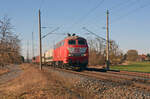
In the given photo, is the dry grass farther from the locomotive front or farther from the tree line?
the tree line

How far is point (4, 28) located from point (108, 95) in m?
20.0

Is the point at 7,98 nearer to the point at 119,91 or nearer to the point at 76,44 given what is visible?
the point at 119,91

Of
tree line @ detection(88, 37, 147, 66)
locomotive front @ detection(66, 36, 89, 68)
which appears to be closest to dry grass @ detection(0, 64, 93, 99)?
locomotive front @ detection(66, 36, 89, 68)

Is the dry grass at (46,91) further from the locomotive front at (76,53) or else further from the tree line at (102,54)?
the tree line at (102,54)

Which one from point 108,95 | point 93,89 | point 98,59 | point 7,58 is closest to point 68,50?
point 7,58

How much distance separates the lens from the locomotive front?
784 inches

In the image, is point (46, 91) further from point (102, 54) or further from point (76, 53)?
point (102, 54)

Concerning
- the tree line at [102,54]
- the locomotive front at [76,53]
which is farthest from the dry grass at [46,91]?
the tree line at [102,54]

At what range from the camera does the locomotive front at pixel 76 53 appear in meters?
19.9

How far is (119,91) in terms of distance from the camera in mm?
7219

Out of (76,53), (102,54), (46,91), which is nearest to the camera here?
(46,91)

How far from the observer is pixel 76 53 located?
20141mm

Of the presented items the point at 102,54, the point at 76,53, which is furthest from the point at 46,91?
the point at 102,54

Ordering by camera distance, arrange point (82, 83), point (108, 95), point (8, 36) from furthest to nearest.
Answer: point (8, 36), point (82, 83), point (108, 95)
